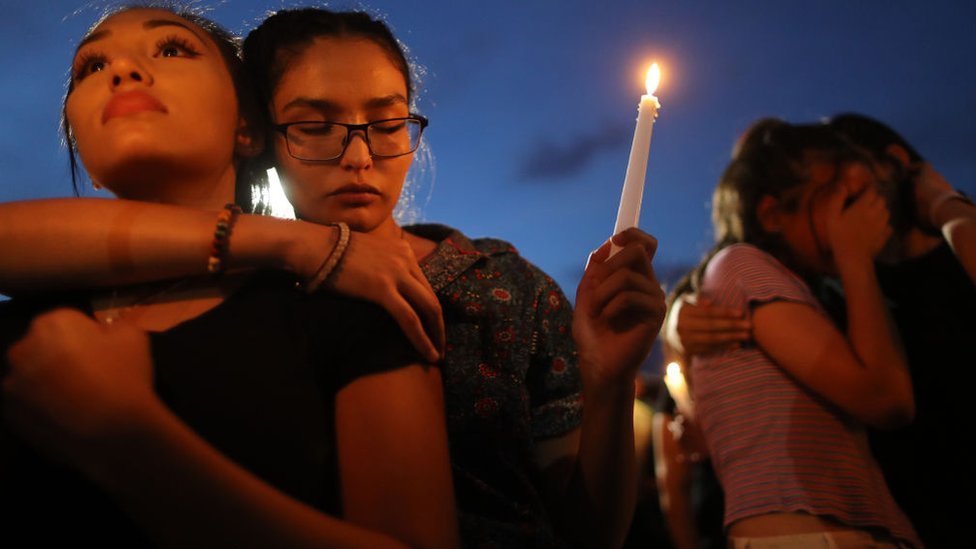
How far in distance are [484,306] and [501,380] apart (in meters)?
0.19

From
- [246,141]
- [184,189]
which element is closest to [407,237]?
[246,141]

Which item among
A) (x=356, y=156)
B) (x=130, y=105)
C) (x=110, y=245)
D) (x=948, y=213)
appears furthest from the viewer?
(x=948, y=213)

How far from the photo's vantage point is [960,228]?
7.41 feet

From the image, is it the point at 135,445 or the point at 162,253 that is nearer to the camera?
the point at 135,445

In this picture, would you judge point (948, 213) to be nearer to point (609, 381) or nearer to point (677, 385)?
point (677, 385)

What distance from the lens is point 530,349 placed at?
1576mm

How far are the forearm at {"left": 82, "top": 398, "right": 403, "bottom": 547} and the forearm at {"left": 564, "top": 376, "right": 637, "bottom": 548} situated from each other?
720 mm

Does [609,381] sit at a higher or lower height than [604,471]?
higher

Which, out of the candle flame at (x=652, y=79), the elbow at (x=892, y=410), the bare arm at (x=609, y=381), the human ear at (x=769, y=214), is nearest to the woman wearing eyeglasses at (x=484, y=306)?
the bare arm at (x=609, y=381)

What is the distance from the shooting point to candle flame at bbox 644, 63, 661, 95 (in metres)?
1.24

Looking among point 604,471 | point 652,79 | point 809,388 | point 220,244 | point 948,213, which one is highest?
point 652,79

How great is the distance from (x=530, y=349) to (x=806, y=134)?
1.53m

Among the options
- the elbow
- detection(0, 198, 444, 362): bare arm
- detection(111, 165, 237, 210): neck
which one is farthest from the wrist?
the elbow

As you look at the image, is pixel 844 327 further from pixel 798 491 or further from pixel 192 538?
pixel 192 538
